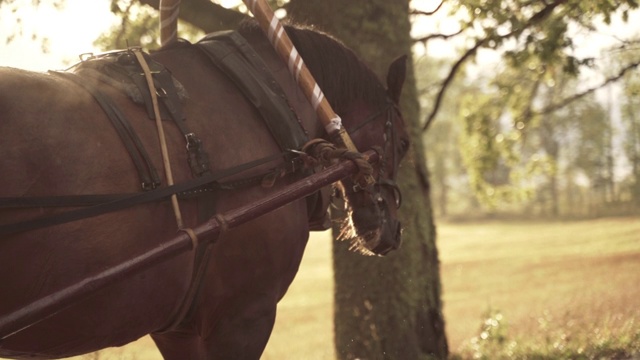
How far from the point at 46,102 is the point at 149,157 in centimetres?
48

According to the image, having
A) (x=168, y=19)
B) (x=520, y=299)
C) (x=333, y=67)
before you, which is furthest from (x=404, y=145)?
(x=520, y=299)

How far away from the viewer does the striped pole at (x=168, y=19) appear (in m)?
4.20

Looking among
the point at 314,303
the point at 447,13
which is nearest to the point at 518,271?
the point at 314,303

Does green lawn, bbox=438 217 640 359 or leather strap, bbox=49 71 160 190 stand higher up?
leather strap, bbox=49 71 160 190

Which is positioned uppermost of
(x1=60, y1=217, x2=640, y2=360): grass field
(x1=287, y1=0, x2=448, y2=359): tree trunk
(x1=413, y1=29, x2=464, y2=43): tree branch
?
(x1=413, y1=29, x2=464, y2=43): tree branch

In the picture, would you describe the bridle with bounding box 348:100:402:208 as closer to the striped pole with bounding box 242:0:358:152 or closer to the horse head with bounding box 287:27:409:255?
the horse head with bounding box 287:27:409:255

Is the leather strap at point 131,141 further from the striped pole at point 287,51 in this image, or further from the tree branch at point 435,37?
the tree branch at point 435,37

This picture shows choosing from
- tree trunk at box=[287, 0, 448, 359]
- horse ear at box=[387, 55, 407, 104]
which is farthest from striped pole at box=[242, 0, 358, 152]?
tree trunk at box=[287, 0, 448, 359]

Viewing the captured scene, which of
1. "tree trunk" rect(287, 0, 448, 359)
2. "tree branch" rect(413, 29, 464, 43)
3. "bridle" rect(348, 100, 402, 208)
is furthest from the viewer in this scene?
"tree branch" rect(413, 29, 464, 43)

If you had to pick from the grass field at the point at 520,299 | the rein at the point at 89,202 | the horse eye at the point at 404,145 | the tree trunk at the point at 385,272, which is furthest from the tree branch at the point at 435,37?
the rein at the point at 89,202

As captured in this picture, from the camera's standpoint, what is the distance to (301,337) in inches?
762

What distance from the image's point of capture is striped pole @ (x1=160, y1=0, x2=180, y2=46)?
165 inches

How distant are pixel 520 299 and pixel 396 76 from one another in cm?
A: 1619

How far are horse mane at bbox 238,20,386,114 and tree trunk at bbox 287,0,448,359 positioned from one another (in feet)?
7.94
